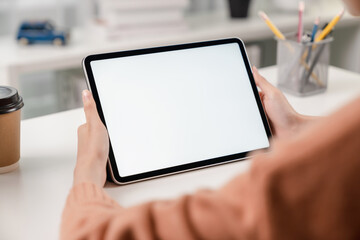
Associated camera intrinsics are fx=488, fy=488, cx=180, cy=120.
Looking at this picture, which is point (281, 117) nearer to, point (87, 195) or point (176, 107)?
point (176, 107)

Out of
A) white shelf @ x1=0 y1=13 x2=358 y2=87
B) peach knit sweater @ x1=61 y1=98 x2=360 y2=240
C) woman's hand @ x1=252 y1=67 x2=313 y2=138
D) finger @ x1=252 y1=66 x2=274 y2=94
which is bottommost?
white shelf @ x1=0 y1=13 x2=358 y2=87

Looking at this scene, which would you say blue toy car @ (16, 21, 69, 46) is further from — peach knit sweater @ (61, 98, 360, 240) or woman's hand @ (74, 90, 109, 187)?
peach knit sweater @ (61, 98, 360, 240)

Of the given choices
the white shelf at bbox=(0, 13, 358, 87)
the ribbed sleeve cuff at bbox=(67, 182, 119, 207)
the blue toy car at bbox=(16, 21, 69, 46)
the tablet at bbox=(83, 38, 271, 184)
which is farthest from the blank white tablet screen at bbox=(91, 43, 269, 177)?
the blue toy car at bbox=(16, 21, 69, 46)

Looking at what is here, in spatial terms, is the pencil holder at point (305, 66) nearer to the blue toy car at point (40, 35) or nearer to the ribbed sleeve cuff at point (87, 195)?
the ribbed sleeve cuff at point (87, 195)

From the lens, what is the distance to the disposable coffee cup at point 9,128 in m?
0.78

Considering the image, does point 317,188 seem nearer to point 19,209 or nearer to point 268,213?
point 268,213

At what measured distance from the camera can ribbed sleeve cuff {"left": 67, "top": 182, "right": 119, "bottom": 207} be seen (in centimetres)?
62

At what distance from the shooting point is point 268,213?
1.21ft

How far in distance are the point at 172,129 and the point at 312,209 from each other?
465 millimetres

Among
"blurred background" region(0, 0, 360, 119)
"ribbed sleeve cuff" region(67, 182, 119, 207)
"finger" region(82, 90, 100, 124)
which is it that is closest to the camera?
"ribbed sleeve cuff" region(67, 182, 119, 207)

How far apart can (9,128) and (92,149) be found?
0.52 feet

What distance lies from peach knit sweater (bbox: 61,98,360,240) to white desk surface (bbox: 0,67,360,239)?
0.24m

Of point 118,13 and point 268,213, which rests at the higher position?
point 268,213

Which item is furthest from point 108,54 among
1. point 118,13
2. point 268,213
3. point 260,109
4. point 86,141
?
point 118,13
